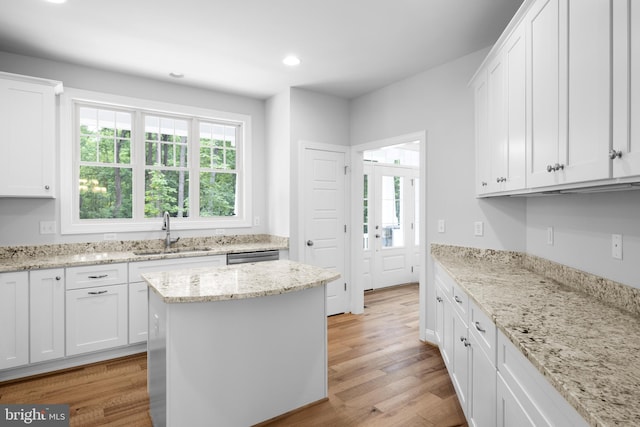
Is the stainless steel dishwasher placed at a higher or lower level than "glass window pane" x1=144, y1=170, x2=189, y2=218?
lower

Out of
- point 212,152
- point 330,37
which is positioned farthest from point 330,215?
point 330,37

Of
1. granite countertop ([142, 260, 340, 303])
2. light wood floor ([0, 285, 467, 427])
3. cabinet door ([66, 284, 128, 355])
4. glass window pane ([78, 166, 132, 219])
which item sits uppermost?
glass window pane ([78, 166, 132, 219])

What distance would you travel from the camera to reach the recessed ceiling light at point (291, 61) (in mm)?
3361

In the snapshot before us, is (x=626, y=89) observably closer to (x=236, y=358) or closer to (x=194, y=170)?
(x=236, y=358)

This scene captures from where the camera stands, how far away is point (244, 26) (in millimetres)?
2787

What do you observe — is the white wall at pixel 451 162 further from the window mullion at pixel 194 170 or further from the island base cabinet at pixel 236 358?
the window mullion at pixel 194 170

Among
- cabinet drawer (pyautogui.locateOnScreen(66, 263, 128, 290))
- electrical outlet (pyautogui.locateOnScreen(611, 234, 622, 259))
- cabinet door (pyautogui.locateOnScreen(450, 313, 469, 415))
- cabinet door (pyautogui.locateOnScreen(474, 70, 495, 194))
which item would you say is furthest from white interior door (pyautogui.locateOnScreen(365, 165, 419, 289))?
electrical outlet (pyautogui.locateOnScreen(611, 234, 622, 259))

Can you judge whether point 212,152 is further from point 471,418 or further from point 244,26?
point 471,418

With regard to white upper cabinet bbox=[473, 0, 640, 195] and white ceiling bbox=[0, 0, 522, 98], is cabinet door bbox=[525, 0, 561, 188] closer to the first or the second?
white upper cabinet bbox=[473, 0, 640, 195]

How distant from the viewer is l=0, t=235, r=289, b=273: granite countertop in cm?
302

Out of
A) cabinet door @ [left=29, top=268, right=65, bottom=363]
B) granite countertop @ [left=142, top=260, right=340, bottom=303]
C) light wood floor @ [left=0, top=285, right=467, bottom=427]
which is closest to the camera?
granite countertop @ [left=142, top=260, right=340, bottom=303]

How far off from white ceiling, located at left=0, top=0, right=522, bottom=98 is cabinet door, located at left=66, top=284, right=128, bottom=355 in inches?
85.7

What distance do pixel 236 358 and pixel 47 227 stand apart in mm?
2600

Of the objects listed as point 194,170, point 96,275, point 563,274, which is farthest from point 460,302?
point 194,170
